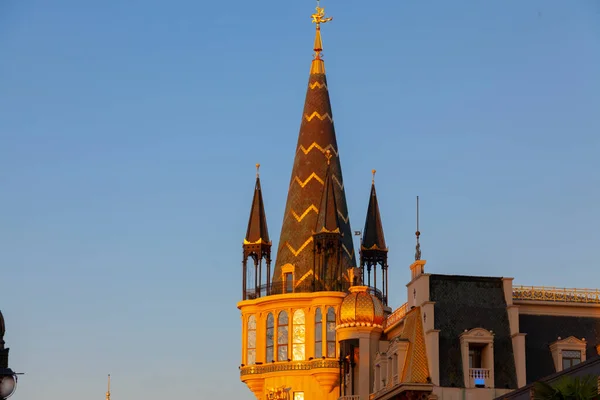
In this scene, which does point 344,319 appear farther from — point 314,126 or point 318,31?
point 318,31

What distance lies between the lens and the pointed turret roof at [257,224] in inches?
3962

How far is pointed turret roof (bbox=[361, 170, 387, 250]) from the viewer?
101m

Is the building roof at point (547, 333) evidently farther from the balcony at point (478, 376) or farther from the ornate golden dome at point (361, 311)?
the ornate golden dome at point (361, 311)

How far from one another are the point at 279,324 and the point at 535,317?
86.6 ft

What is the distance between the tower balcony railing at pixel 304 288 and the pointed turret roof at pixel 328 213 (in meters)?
3.28

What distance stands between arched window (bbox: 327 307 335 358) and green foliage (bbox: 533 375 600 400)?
43422mm

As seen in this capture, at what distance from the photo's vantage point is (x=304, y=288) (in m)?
97.0

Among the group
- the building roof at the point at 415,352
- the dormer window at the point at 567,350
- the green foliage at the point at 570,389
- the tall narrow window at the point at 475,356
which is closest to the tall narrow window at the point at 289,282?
the building roof at the point at 415,352

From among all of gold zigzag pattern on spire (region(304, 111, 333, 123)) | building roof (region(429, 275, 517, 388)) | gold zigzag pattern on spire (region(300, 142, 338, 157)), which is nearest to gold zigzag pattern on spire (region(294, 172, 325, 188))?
gold zigzag pattern on spire (region(300, 142, 338, 157))

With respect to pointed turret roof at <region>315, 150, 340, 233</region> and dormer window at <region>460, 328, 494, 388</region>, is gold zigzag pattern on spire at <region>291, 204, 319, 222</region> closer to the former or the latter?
pointed turret roof at <region>315, 150, 340, 233</region>

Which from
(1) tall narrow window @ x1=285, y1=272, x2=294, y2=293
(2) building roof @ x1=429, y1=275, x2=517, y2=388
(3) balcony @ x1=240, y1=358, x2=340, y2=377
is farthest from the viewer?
(1) tall narrow window @ x1=285, y1=272, x2=294, y2=293

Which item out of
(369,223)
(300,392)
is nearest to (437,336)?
(300,392)

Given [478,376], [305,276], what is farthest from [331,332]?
[478,376]

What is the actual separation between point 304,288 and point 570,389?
49.3 metres
